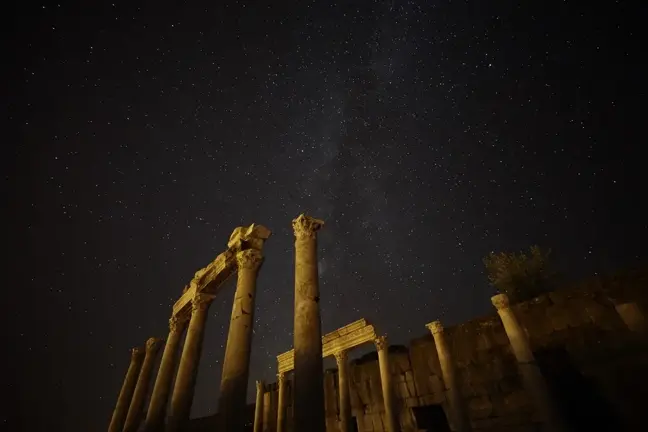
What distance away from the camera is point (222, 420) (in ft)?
28.1

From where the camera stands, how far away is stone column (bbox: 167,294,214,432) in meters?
11.7

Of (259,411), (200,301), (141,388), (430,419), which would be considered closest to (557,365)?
(430,419)

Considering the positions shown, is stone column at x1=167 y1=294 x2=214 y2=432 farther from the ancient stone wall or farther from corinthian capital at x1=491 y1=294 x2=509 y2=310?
corinthian capital at x1=491 y1=294 x2=509 y2=310

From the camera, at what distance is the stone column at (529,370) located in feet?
33.3

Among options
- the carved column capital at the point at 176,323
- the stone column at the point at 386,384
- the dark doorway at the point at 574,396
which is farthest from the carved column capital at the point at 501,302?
the carved column capital at the point at 176,323

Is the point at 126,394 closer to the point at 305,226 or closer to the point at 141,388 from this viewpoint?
the point at 141,388

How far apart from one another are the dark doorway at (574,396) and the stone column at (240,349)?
1047cm

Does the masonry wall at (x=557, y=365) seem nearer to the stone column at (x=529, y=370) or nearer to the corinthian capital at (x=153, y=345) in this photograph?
the stone column at (x=529, y=370)

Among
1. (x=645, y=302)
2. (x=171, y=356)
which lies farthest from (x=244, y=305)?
(x=645, y=302)

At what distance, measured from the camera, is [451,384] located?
13.0 m

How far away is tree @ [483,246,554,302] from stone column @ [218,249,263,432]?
16.1 metres

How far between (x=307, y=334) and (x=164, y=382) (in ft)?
34.5

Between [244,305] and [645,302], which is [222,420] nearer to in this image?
[244,305]

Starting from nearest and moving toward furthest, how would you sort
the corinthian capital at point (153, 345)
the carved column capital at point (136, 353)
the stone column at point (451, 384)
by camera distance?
the stone column at point (451, 384) < the corinthian capital at point (153, 345) < the carved column capital at point (136, 353)
